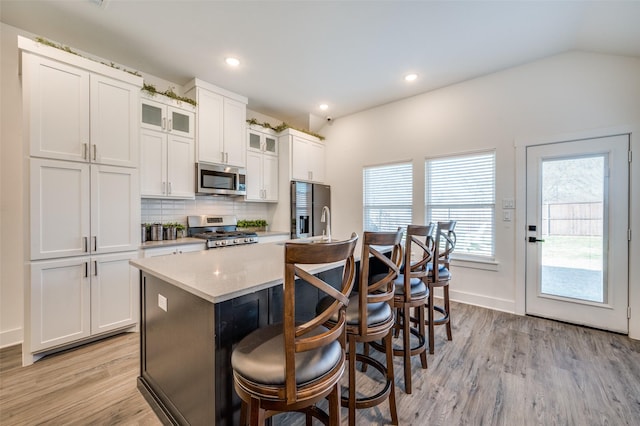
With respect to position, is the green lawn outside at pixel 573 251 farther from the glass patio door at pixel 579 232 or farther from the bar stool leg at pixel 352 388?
the bar stool leg at pixel 352 388

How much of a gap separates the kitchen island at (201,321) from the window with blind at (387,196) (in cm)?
277

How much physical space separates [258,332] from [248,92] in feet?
12.0

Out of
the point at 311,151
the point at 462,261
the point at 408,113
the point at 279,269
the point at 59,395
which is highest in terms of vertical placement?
the point at 408,113

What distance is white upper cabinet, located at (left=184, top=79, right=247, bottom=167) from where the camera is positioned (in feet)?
11.5

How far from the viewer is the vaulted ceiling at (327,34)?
225 centimetres

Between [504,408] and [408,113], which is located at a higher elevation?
[408,113]

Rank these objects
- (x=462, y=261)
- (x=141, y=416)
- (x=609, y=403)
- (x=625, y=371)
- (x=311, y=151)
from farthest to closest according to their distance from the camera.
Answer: (x=311, y=151) → (x=462, y=261) → (x=625, y=371) → (x=609, y=403) → (x=141, y=416)

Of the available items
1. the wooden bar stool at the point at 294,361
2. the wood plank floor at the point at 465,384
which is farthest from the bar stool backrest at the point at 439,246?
the wooden bar stool at the point at 294,361

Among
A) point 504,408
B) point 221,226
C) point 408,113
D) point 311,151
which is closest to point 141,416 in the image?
point 504,408

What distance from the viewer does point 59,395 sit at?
1.82 m

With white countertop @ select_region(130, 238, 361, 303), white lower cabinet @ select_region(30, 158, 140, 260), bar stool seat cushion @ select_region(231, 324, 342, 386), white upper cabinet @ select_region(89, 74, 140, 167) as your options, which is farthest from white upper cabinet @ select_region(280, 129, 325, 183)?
bar stool seat cushion @ select_region(231, 324, 342, 386)

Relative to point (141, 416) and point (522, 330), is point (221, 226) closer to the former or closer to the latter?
point (141, 416)

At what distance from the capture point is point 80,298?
2.42 metres

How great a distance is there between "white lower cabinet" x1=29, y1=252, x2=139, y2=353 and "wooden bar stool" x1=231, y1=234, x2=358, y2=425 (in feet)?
7.48
